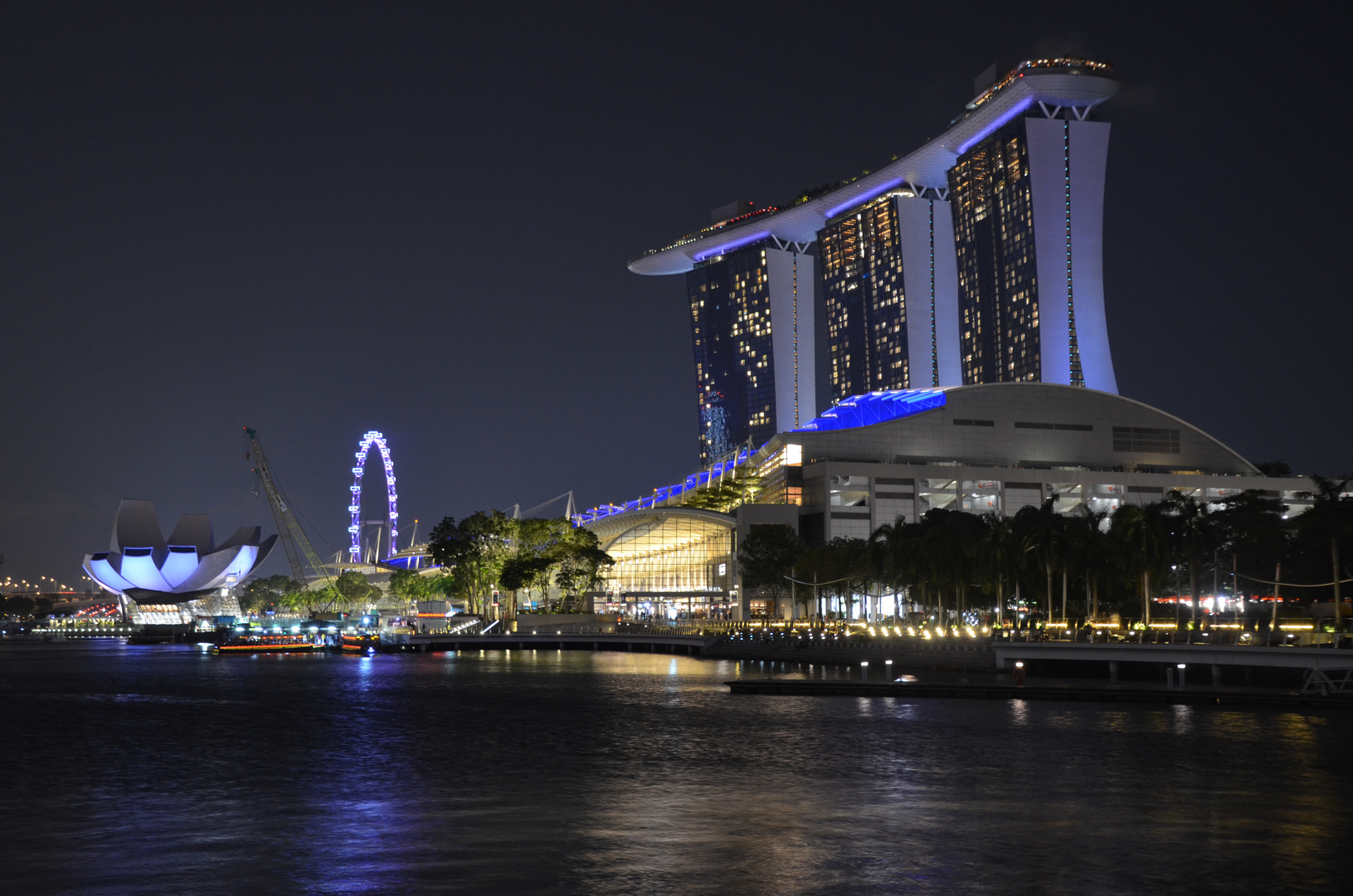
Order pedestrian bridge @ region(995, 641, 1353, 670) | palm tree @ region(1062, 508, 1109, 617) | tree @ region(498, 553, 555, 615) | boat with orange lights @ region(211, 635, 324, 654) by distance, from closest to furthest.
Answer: pedestrian bridge @ region(995, 641, 1353, 670)
palm tree @ region(1062, 508, 1109, 617)
tree @ region(498, 553, 555, 615)
boat with orange lights @ region(211, 635, 324, 654)

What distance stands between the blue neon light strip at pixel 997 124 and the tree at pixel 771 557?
85.9m

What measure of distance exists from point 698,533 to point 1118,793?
125m

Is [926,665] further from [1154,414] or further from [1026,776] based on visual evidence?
[1154,414]

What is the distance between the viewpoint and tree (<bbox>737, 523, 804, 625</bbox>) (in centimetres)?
12188

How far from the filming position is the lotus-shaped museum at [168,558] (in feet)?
563

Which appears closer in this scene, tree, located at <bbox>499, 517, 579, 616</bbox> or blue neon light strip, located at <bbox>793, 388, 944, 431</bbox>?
tree, located at <bbox>499, 517, 579, 616</bbox>

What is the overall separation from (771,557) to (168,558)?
307 ft

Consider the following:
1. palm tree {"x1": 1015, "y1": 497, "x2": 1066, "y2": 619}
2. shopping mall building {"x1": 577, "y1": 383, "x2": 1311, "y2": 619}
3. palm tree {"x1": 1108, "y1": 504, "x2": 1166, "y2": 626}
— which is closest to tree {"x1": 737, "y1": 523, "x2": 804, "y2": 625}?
shopping mall building {"x1": 577, "y1": 383, "x2": 1311, "y2": 619}

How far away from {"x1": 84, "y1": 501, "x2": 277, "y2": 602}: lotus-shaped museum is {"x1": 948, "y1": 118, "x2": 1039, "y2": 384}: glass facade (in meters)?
110

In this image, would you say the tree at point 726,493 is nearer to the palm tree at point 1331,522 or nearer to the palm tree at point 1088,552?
the palm tree at point 1088,552

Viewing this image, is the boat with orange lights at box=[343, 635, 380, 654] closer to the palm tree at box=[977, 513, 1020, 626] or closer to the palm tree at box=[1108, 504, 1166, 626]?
→ the palm tree at box=[977, 513, 1020, 626]

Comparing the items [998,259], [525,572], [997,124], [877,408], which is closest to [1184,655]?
[525,572]

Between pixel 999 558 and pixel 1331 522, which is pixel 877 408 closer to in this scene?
pixel 999 558

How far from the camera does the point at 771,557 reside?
12269cm
